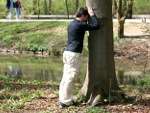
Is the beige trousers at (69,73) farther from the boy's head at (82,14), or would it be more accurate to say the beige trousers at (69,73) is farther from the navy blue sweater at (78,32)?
the boy's head at (82,14)

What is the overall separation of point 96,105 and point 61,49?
18762 millimetres

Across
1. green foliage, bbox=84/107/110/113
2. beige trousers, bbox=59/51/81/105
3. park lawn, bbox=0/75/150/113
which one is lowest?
park lawn, bbox=0/75/150/113

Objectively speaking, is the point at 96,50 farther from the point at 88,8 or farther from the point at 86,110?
the point at 86,110

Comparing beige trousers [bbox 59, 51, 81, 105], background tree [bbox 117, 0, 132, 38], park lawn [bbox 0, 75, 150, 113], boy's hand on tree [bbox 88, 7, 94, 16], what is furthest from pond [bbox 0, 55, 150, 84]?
boy's hand on tree [bbox 88, 7, 94, 16]

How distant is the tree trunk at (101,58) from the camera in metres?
6.63

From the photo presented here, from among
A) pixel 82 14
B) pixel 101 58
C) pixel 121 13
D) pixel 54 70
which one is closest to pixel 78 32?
pixel 82 14

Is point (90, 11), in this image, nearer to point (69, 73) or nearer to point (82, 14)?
point (82, 14)

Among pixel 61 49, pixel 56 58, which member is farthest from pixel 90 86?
pixel 61 49

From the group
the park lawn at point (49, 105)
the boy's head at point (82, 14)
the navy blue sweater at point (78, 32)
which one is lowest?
the park lawn at point (49, 105)

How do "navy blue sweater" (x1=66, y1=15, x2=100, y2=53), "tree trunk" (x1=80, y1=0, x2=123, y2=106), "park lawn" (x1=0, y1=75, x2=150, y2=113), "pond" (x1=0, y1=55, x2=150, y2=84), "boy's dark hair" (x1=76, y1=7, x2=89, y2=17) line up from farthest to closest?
1. "pond" (x1=0, y1=55, x2=150, y2=84)
2. "tree trunk" (x1=80, y1=0, x2=123, y2=106)
3. "boy's dark hair" (x1=76, y1=7, x2=89, y2=17)
4. "navy blue sweater" (x1=66, y1=15, x2=100, y2=53)
5. "park lawn" (x1=0, y1=75, x2=150, y2=113)

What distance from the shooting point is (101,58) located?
6652 millimetres

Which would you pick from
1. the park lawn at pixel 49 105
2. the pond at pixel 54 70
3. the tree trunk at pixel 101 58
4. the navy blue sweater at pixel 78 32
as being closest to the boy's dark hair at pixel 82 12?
the navy blue sweater at pixel 78 32

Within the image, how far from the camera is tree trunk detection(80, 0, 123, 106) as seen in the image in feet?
21.7

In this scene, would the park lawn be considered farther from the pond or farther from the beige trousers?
the pond
